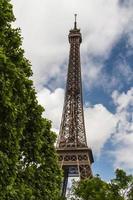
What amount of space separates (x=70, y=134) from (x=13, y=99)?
68.5 meters

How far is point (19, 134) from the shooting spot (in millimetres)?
27047

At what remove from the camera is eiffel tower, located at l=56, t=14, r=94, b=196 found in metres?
86.0

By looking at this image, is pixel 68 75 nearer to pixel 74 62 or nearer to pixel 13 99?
pixel 74 62

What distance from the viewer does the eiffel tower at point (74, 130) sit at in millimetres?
86000

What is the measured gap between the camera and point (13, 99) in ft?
88.3

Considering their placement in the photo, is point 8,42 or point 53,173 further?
point 53,173

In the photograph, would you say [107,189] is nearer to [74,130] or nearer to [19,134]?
[19,134]

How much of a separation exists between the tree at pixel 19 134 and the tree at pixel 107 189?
21.5 feet

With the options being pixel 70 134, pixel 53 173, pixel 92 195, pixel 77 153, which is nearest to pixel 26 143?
pixel 53 173

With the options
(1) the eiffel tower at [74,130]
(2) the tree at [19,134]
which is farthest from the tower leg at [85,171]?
(2) the tree at [19,134]

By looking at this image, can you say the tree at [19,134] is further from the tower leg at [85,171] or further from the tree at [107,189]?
the tower leg at [85,171]

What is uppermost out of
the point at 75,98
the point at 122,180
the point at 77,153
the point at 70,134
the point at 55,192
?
the point at 75,98

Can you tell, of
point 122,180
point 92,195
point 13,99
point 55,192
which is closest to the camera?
point 13,99

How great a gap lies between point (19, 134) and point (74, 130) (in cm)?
6870
